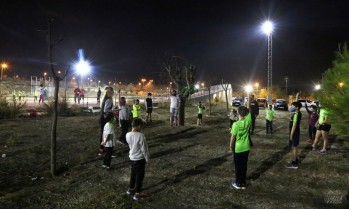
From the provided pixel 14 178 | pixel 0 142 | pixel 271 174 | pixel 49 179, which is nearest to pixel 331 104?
pixel 271 174

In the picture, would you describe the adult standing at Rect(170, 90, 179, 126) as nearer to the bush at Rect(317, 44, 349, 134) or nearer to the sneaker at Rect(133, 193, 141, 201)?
the sneaker at Rect(133, 193, 141, 201)

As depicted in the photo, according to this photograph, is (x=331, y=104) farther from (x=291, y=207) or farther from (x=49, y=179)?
(x=49, y=179)

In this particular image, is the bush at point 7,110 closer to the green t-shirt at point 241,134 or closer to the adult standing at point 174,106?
the adult standing at point 174,106

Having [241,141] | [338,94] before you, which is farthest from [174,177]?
[338,94]

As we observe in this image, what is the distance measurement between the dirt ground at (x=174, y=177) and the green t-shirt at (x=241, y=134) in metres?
0.96

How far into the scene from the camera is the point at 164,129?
15.4m

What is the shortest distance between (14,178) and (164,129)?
849 centimetres

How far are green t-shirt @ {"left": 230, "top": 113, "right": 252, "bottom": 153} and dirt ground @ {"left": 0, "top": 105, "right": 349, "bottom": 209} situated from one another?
96 centimetres

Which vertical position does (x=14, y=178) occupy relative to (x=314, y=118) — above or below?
below

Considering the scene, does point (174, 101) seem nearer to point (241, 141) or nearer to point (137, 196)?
point (241, 141)

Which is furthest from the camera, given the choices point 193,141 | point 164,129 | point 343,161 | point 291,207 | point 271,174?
point 164,129

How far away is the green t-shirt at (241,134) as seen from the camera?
6.95 meters

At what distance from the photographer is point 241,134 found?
6977mm

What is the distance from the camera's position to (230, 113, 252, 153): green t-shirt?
6.95 meters
